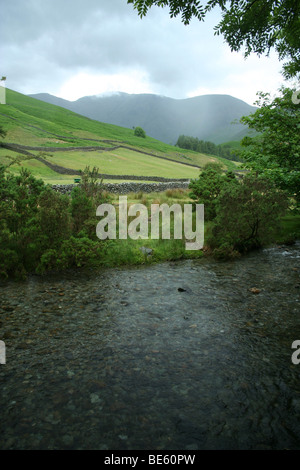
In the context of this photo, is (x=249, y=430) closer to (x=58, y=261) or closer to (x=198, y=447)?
(x=198, y=447)

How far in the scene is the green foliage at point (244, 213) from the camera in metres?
12.4

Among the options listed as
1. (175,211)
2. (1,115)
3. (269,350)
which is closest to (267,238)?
(175,211)

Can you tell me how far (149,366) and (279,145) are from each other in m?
13.8

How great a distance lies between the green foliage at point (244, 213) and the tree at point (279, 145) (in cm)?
85

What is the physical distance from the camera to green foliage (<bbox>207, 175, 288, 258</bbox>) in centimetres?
1243

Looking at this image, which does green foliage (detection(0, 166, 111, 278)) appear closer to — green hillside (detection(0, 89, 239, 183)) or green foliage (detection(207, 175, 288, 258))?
green foliage (detection(207, 175, 288, 258))

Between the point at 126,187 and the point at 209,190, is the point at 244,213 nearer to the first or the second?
the point at 209,190

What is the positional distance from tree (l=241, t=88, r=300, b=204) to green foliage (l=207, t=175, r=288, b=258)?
849mm

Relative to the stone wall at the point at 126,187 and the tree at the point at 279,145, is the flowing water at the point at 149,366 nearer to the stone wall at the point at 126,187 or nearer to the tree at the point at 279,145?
the tree at the point at 279,145

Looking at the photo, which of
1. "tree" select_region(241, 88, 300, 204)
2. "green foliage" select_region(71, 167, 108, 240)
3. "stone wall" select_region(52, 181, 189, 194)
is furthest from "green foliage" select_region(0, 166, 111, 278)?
"stone wall" select_region(52, 181, 189, 194)

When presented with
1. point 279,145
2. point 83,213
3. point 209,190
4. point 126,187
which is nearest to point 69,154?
point 126,187

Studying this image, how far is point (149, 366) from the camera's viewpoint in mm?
5035

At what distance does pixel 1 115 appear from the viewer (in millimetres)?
96375
